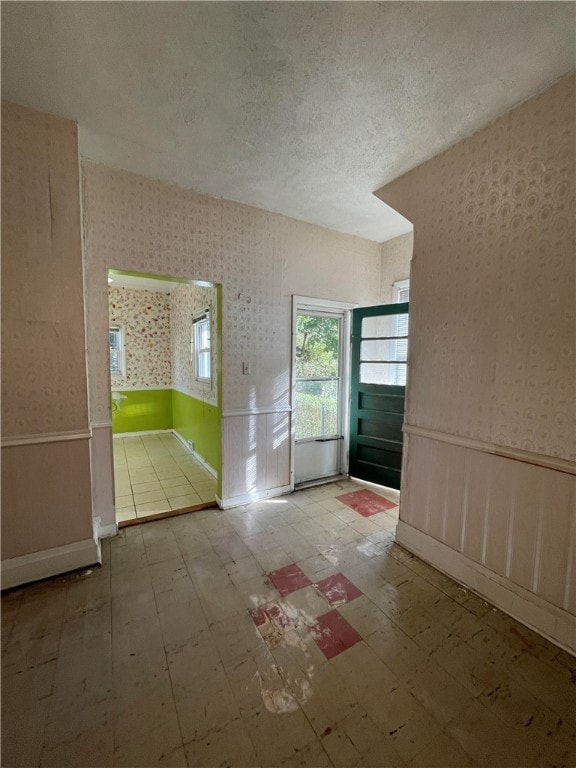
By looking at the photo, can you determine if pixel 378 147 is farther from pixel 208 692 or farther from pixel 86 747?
pixel 86 747

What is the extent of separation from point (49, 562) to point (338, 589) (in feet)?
6.12

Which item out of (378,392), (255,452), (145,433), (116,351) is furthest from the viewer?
(145,433)

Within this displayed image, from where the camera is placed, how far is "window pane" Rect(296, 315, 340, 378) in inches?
134

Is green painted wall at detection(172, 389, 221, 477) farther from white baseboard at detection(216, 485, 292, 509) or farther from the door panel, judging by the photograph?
the door panel

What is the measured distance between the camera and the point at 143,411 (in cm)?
579

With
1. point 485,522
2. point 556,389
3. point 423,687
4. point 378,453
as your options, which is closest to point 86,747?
point 423,687

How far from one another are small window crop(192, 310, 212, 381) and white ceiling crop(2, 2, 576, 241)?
7.04 feet

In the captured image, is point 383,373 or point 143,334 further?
point 143,334

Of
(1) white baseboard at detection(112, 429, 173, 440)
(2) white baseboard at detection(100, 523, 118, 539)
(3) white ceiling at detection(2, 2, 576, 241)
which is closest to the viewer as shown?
(3) white ceiling at detection(2, 2, 576, 241)

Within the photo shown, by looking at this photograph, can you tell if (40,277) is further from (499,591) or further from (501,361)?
(499,591)

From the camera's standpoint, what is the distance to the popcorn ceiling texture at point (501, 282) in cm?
157

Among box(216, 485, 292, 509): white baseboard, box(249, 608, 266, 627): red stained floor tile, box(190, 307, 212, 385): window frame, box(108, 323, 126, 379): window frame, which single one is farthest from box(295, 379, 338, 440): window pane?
box(108, 323, 126, 379): window frame

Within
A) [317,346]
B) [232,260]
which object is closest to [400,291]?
[317,346]

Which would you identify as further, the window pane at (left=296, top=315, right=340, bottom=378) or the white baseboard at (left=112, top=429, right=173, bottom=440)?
the white baseboard at (left=112, top=429, right=173, bottom=440)
